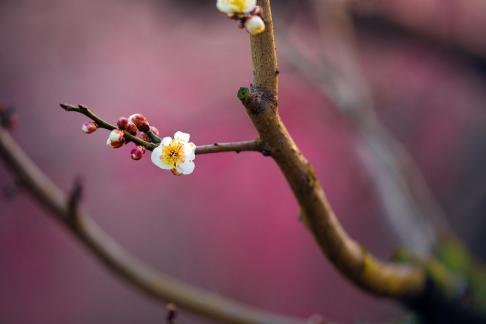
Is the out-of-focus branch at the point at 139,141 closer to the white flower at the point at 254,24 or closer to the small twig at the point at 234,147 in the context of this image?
the small twig at the point at 234,147

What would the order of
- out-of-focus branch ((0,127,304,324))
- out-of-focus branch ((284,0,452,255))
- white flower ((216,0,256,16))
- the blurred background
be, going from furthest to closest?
1. the blurred background
2. out-of-focus branch ((284,0,452,255))
3. out-of-focus branch ((0,127,304,324))
4. white flower ((216,0,256,16))

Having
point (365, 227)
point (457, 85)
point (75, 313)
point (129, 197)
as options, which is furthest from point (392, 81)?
point (75, 313)

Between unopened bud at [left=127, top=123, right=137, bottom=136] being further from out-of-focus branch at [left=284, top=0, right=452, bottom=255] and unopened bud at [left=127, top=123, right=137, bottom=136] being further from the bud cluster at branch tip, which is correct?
out-of-focus branch at [left=284, top=0, right=452, bottom=255]

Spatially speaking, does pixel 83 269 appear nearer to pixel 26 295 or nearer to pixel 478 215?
pixel 26 295

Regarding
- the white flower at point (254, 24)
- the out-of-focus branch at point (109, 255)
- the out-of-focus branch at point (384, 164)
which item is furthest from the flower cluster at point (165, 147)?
the out-of-focus branch at point (384, 164)

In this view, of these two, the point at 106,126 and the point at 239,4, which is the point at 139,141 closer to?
the point at 106,126

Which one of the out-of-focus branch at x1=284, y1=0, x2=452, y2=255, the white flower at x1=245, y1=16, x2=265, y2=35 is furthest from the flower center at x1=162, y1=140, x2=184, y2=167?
the out-of-focus branch at x1=284, y1=0, x2=452, y2=255

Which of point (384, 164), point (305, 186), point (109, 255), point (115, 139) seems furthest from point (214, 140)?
point (115, 139)
